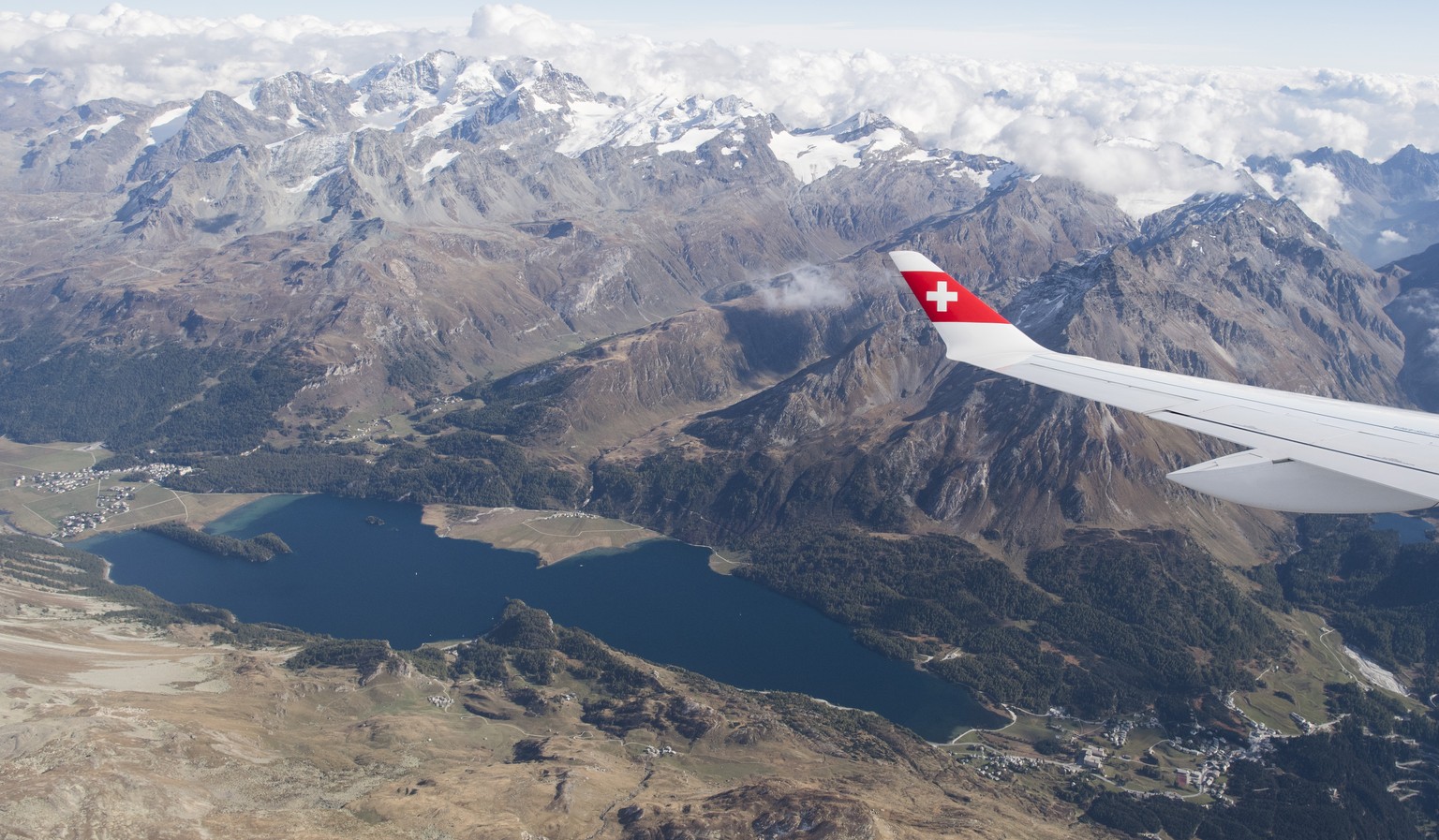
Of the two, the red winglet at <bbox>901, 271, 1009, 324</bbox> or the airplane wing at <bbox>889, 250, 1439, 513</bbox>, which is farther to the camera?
the red winglet at <bbox>901, 271, 1009, 324</bbox>

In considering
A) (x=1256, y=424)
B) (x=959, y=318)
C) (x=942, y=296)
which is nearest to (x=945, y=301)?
(x=942, y=296)

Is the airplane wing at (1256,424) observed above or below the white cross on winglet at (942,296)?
below

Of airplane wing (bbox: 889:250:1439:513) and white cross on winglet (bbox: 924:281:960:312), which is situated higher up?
white cross on winglet (bbox: 924:281:960:312)

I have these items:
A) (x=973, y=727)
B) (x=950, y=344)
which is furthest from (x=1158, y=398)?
(x=973, y=727)

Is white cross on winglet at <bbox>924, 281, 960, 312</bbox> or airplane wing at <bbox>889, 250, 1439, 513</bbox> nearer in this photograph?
airplane wing at <bbox>889, 250, 1439, 513</bbox>

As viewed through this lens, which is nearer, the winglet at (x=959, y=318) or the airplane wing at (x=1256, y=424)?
the airplane wing at (x=1256, y=424)

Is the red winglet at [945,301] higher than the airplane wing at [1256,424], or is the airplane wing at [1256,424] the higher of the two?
Answer: the red winglet at [945,301]
